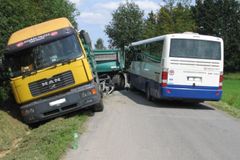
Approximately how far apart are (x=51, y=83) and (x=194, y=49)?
664 cm

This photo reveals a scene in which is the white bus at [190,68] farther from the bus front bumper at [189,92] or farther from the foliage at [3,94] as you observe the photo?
the foliage at [3,94]

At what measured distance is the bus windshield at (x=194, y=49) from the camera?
19.0 meters

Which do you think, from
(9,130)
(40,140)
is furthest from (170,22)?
(40,140)

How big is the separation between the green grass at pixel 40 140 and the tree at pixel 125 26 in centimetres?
4991

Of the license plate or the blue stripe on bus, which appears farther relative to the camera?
the blue stripe on bus

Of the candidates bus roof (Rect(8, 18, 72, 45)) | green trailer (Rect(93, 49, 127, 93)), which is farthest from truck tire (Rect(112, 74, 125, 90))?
bus roof (Rect(8, 18, 72, 45))

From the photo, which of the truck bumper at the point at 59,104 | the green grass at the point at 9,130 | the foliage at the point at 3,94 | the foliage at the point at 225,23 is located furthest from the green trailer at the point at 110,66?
the foliage at the point at 225,23

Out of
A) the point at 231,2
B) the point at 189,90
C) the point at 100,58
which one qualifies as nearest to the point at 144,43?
the point at 100,58

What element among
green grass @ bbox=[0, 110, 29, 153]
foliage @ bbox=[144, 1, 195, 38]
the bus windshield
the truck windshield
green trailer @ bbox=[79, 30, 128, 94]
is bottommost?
foliage @ bbox=[144, 1, 195, 38]

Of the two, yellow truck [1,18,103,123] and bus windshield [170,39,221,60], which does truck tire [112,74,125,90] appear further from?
yellow truck [1,18,103,123]

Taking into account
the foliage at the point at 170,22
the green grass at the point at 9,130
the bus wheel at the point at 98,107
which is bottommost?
the foliage at the point at 170,22

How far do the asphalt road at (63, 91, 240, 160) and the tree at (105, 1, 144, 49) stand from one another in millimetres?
46777

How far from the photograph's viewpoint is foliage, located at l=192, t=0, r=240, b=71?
243 feet

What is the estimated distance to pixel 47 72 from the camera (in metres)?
14.9
